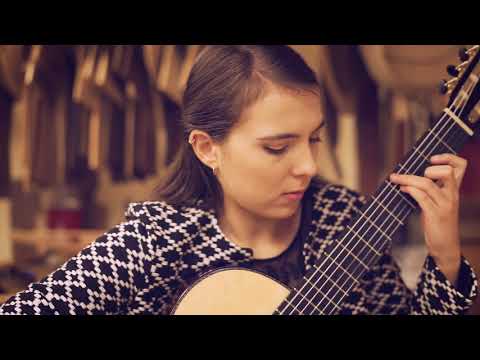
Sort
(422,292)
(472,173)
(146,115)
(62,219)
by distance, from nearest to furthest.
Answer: (422,292) < (146,115) < (472,173) < (62,219)

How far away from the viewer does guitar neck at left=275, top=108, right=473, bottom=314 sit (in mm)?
792

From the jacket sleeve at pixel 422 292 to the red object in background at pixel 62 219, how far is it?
1156 mm

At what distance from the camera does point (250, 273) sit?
2.74 ft

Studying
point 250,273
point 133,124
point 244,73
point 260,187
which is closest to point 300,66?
point 244,73

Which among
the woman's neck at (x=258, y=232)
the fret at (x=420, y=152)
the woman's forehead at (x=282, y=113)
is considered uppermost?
the woman's forehead at (x=282, y=113)

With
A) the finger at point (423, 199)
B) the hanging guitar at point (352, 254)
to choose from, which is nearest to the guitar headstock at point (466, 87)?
the hanging guitar at point (352, 254)

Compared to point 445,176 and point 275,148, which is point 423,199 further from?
point 275,148

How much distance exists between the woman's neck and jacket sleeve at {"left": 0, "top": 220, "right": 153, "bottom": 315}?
0.14 meters

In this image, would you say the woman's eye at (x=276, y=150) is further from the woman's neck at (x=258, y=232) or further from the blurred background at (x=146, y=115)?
the blurred background at (x=146, y=115)

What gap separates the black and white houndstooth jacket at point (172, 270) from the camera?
842mm

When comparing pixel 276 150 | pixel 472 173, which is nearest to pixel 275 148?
pixel 276 150

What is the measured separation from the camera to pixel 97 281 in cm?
86

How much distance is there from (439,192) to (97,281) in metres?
0.50
